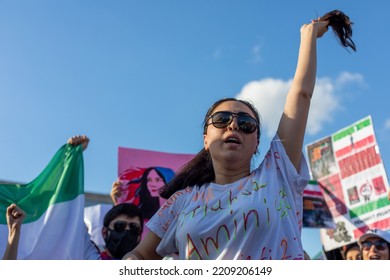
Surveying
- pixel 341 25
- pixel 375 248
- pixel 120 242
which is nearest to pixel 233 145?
pixel 341 25

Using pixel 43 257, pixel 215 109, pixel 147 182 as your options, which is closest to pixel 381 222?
pixel 147 182

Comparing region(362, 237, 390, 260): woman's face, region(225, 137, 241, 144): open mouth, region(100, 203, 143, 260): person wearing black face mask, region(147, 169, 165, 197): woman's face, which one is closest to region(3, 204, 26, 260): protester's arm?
region(100, 203, 143, 260): person wearing black face mask

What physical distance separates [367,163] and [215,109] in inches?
242

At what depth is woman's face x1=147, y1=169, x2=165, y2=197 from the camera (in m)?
6.09

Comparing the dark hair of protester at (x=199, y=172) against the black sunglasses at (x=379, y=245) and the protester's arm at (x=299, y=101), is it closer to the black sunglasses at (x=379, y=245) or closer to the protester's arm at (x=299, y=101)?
the protester's arm at (x=299, y=101)

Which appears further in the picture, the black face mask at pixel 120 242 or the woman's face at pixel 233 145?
the black face mask at pixel 120 242

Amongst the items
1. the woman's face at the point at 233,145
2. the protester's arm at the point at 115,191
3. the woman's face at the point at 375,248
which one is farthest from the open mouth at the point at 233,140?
the protester's arm at the point at 115,191

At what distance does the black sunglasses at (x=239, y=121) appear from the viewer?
6.45 ft

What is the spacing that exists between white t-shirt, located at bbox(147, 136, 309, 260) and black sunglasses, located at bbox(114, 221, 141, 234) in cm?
254

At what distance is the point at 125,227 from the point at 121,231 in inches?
1.9

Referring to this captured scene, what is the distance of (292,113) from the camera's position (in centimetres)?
195

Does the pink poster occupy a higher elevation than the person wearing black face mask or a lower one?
higher

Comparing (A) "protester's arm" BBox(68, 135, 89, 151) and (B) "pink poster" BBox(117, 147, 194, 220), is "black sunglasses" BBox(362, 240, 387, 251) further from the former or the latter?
(A) "protester's arm" BBox(68, 135, 89, 151)

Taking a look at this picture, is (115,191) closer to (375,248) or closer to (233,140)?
(375,248)
